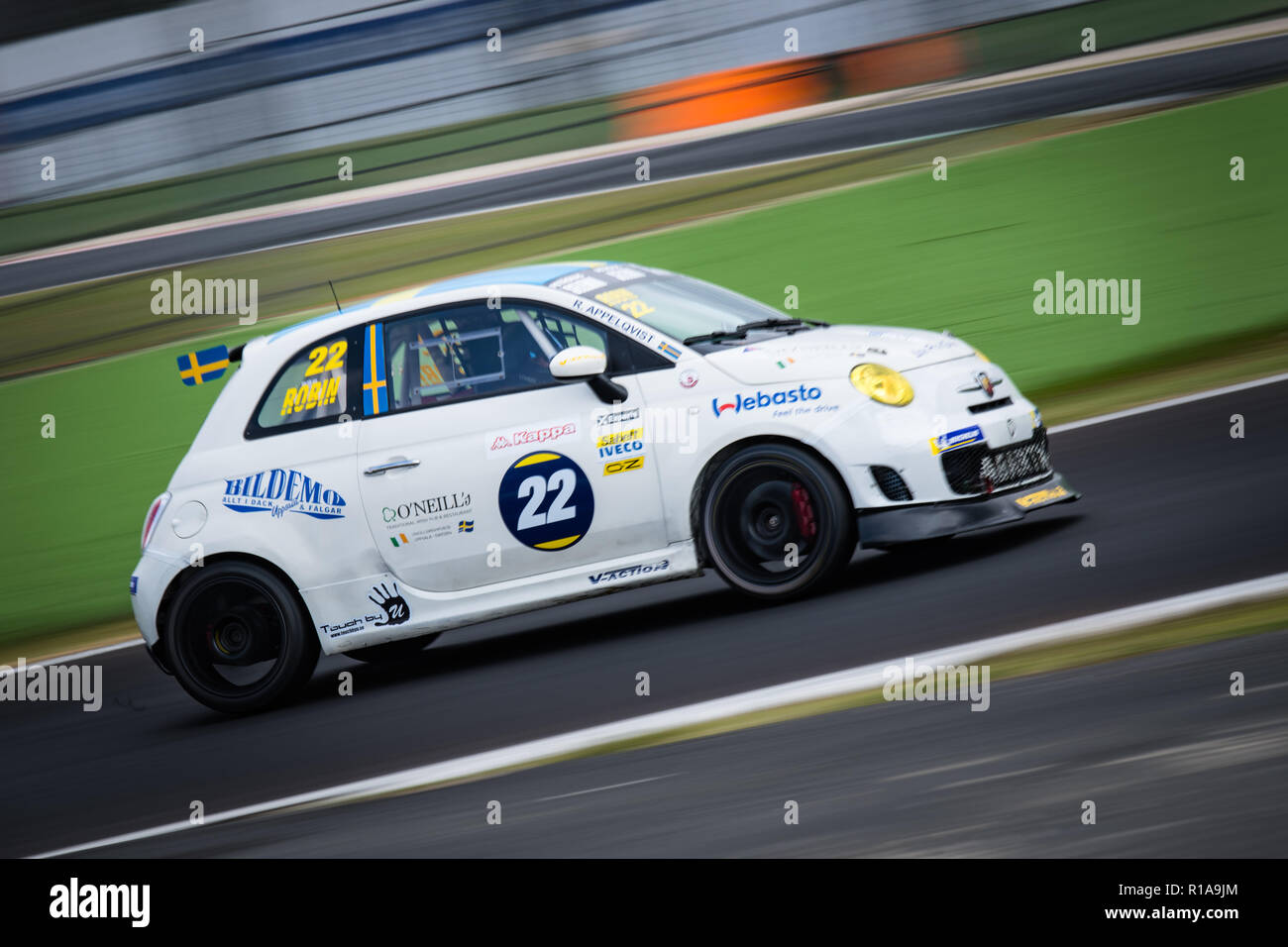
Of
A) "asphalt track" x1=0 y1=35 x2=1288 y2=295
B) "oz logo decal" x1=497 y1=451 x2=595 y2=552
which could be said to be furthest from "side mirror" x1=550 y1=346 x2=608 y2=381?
"asphalt track" x1=0 y1=35 x2=1288 y2=295

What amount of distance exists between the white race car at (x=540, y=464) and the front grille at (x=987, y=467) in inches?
0.4

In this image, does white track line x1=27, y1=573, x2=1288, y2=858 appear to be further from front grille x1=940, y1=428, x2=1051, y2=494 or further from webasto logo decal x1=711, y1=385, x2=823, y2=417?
webasto logo decal x1=711, y1=385, x2=823, y2=417

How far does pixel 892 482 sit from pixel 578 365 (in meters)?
1.47

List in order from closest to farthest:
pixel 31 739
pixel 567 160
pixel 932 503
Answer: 1. pixel 932 503
2. pixel 31 739
3. pixel 567 160

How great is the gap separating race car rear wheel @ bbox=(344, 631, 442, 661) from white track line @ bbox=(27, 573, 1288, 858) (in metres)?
2.33

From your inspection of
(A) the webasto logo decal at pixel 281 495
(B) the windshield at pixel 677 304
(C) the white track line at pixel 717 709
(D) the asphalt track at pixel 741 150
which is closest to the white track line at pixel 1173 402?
(B) the windshield at pixel 677 304

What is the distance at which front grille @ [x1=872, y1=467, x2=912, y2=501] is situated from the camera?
6.74 metres

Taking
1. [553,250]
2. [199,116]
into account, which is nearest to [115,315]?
[553,250]

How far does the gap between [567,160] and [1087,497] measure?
15.9 meters

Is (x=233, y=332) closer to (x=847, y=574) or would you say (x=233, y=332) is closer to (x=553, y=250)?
(x=553, y=250)

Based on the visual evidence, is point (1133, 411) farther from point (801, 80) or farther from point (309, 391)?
point (801, 80)

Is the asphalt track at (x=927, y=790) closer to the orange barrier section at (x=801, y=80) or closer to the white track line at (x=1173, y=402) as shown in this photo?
the white track line at (x=1173, y=402)

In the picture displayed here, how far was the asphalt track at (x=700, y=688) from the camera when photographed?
5211 millimetres

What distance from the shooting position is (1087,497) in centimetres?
802
